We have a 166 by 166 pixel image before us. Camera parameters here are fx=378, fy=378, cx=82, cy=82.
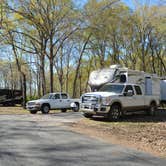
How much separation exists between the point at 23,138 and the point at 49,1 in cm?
2407

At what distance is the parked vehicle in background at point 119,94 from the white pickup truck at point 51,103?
5647mm

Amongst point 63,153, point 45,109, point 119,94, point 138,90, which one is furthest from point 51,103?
point 63,153

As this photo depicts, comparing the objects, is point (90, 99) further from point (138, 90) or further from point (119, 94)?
point (138, 90)

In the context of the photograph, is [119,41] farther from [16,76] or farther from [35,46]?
[16,76]

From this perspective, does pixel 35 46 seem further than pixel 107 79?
Yes

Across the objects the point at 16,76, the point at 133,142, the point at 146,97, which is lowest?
the point at 133,142

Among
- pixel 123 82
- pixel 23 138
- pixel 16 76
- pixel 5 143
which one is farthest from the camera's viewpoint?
pixel 16 76

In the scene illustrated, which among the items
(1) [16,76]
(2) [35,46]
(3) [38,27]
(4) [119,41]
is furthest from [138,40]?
(1) [16,76]

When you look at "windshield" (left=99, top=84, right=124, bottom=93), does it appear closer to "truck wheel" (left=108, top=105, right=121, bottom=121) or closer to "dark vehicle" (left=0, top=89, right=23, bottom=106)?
"truck wheel" (left=108, top=105, right=121, bottom=121)

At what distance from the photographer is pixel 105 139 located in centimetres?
1388

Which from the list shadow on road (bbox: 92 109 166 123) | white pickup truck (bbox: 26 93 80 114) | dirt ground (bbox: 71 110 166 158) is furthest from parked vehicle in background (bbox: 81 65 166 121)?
white pickup truck (bbox: 26 93 80 114)

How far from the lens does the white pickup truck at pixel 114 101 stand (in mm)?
20750

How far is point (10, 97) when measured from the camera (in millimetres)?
46438

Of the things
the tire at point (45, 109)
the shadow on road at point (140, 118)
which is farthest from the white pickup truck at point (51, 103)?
the shadow on road at point (140, 118)
